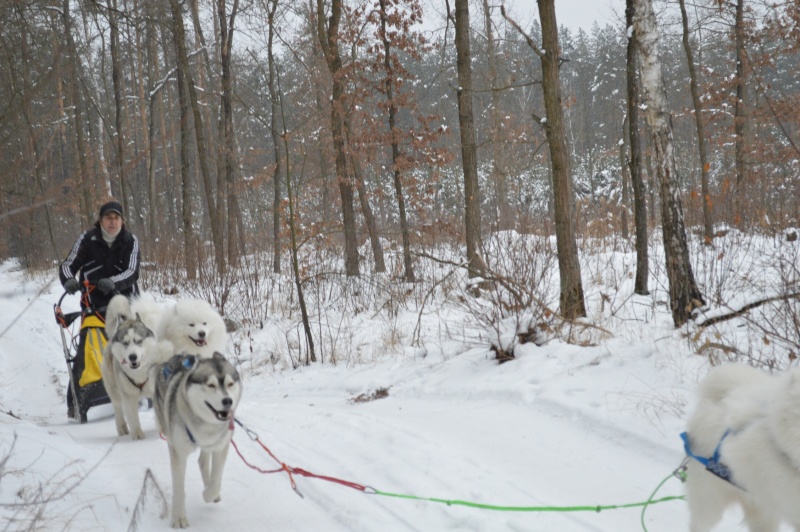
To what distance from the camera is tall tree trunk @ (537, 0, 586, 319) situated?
6.86m

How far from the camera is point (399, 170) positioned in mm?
12930

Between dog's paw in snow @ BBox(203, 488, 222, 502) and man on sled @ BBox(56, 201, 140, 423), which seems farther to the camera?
man on sled @ BBox(56, 201, 140, 423)

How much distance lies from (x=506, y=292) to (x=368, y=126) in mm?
7687

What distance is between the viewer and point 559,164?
687 centimetres

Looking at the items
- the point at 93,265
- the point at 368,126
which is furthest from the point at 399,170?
the point at 93,265

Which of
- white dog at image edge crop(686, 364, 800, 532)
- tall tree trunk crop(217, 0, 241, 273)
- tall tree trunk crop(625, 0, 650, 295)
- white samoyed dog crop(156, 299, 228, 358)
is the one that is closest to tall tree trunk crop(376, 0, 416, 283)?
tall tree trunk crop(625, 0, 650, 295)

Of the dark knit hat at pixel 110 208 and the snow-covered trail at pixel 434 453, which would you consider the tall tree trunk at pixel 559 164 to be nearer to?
the snow-covered trail at pixel 434 453

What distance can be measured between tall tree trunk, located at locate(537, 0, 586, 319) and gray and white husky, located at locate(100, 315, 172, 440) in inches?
182

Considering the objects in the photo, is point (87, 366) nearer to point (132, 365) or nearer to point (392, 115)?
point (132, 365)

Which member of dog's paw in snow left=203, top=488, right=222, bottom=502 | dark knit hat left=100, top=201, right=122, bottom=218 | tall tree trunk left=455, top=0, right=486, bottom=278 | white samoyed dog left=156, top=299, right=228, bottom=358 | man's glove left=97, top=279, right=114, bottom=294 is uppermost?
tall tree trunk left=455, top=0, right=486, bottom=278

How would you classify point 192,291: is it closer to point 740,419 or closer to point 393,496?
point 393,496

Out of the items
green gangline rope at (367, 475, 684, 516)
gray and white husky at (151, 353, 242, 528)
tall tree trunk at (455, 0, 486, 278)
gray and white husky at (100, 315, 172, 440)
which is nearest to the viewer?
green gangline rope at (367, 475, 684, 516)

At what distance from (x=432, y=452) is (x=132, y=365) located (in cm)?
270

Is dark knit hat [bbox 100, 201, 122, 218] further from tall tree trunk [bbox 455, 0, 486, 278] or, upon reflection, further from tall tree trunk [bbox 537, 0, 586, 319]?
tall tree trunk [bbox 455, 0, 486, 278]
